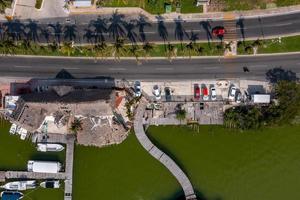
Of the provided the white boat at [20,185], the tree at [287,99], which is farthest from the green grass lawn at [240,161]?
the white boat at [20,185]

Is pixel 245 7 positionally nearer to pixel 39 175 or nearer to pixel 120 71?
pixel 120 71

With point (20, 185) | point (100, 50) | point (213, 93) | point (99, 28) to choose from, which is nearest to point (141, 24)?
point (99, 28)

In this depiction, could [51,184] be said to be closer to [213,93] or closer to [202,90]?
[202,90]

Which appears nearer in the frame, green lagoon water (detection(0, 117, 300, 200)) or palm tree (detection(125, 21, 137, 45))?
green lagoon water (detection(0, 117, 300, 200))

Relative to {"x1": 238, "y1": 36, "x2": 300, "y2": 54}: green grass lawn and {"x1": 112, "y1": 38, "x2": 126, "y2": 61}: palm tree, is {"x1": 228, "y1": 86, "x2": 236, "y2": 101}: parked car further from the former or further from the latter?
{"x1": 112, "y1": 38, "x2": 126, "y2": 61}: palm tree

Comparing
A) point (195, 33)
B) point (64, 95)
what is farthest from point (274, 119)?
point (64, 95)

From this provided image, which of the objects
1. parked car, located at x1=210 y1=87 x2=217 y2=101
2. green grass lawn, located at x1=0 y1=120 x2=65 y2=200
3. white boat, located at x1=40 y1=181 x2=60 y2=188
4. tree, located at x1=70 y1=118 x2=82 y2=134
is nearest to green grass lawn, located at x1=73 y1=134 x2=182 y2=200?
white boat, located at x1=40 y1=181 x2=60 y2=188
